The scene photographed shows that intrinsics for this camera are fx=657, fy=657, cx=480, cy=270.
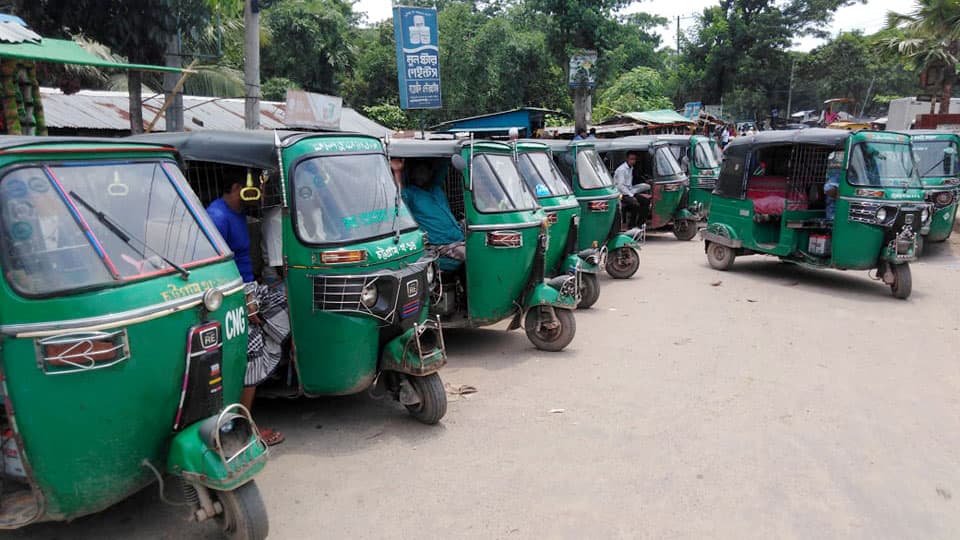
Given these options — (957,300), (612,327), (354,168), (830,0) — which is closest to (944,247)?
(957,300)

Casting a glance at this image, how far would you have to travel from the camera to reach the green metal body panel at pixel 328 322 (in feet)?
14.4

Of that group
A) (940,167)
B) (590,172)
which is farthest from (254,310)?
(940,167)

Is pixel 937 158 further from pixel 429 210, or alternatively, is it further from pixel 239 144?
pixel 239 144

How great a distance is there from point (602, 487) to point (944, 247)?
12343mm

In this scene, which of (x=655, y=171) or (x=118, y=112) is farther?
(x=118, y=112)

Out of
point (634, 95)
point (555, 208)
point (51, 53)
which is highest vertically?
point (634, 95)

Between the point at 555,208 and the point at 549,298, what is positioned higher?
the point at 555,208

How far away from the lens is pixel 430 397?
4.82m

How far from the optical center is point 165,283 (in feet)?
10.2

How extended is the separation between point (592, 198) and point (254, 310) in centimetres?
594

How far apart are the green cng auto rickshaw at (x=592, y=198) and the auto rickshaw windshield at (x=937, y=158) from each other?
196 inches

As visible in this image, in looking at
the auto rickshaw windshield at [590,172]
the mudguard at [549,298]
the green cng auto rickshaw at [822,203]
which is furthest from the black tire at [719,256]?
the mudguard at [549,298]

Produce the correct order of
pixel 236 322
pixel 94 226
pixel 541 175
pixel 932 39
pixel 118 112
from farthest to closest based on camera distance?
pixel 932 39 < pixel 118 112 < pixel 541 175 < pixel 236 322 < pixel 94 226

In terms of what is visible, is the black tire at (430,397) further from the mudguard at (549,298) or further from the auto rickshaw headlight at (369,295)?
the mudguard at (549,298)
